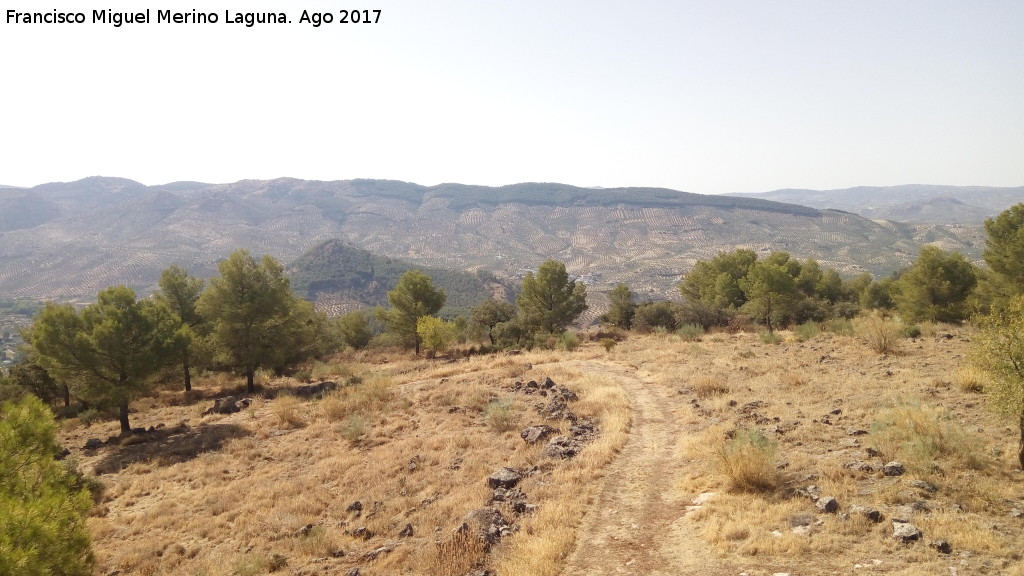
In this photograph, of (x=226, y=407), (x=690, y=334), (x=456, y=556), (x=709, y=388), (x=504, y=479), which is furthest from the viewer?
(x=690, y=334)

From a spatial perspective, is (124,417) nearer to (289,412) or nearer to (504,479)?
(289,412)

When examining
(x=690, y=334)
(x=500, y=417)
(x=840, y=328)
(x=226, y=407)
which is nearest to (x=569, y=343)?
(x=690, y=334)

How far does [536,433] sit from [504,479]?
3545 millimetres

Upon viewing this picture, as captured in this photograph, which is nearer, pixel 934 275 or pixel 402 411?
pixel 402 411

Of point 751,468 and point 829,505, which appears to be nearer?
point 829,505

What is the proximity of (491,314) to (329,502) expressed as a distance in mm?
33031

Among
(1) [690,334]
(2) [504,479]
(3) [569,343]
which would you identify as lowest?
(3) [569,343]

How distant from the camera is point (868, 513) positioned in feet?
A: 26.4

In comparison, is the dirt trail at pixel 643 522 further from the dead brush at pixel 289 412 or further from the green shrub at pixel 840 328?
the green shrub at pixel 840 328

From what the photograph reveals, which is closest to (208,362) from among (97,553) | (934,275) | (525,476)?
(97,553)

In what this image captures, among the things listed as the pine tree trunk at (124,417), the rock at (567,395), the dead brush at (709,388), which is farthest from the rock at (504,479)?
the pine tree trunk at (124,417)

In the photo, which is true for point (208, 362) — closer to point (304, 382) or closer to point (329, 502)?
point (304, 382)

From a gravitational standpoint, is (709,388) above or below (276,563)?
above

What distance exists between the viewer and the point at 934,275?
38.6 metres
